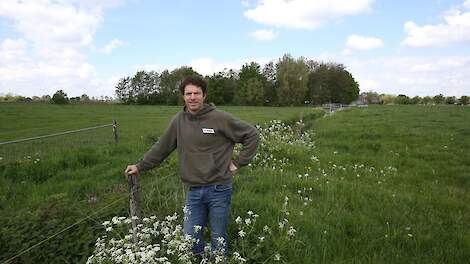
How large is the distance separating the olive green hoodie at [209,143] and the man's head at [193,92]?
0.30 ft

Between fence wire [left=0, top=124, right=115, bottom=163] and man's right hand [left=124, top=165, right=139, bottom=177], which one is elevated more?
man's right hand [left=124, top=165, right=139, bottom=177]

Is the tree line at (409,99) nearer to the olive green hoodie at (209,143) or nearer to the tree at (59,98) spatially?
the tree at (59,98)

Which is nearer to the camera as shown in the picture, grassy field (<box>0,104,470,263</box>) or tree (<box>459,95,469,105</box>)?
grassy field (<box>0,104,470,263</box>)

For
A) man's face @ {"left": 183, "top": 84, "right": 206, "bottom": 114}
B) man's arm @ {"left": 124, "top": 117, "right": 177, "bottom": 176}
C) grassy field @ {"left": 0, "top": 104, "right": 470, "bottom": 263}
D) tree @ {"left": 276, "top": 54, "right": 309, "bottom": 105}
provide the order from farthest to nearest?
1. tree @ {"left": 276, "top": 54, "right": 309, "bottom": 105}
2. grassy field @ {"left": 0, "top": 104, "right": 470, "bottom": 263}
3. man's arm @ {"left": 124, "top": 117, "right": 177, "bottom": 176}
4. man's face @ {"left": 183, "top": 84, "right": 206, "bottom": 114}

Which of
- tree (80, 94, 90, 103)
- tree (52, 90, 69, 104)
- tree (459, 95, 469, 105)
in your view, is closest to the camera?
tree (52, 90, 69, 104)

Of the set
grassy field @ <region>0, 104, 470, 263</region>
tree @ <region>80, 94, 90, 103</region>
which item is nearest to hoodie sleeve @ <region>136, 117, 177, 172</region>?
grassy field @ <region>0, 104, 470, 263</region>

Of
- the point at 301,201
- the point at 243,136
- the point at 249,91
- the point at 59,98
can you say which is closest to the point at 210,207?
the point at 243,136

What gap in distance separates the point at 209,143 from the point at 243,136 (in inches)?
15.4

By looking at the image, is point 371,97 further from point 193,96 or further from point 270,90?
point 193,96

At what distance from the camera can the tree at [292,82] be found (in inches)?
3492

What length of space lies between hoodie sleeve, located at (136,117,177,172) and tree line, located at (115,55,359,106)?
252 feet

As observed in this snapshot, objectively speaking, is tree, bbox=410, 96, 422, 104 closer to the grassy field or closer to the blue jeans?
the grassy field

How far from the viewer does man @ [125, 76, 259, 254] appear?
4203mm

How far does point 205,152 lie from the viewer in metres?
4.23
